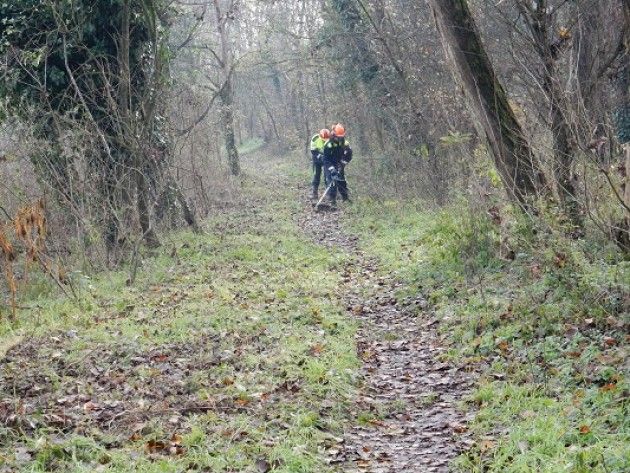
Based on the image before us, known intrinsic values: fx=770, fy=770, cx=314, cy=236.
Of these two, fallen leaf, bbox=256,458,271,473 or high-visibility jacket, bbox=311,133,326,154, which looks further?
high-visibility jacket, bbox=311,133,326,154

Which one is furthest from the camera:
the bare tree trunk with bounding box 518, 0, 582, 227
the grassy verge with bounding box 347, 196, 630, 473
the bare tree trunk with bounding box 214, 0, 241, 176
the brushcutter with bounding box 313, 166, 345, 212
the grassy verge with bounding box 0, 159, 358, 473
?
the bare tree trunk with bounding box 214, 0, 241, 176

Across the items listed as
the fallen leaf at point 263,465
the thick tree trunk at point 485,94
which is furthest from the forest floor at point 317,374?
the thick tree trunk at point 485,94

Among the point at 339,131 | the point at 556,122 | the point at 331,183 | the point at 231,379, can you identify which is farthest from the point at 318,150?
the point at 231,379

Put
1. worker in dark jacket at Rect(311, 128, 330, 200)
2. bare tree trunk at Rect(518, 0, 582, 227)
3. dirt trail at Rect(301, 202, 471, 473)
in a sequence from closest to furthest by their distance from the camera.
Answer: dirt trail at Rect(301, 202, 471, 473) < bare tree trunk at Rect(518, 0, 582, 227) < worker in dark jacket at Rect(311, 128, 330, 200)

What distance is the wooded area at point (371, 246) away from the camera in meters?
6.43

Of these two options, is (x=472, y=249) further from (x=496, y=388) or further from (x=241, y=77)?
(x=241, y=77)

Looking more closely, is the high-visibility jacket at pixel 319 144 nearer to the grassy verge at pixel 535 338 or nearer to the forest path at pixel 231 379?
the forest path at pixel 231 379

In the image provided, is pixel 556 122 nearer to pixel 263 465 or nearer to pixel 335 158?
pixel 263 465

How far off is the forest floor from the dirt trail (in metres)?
0.02

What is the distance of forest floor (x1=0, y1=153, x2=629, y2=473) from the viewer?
5.88 meters

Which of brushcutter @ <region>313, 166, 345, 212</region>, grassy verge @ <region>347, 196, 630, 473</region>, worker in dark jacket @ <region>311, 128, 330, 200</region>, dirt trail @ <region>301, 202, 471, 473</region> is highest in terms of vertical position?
worker in dark jacket @ <region>311, 128, 330, 200</region>

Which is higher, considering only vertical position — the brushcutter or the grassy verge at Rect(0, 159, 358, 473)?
the brushcutter

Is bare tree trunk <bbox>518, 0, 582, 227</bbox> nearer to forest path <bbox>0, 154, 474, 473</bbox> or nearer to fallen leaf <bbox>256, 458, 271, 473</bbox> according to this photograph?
forest path <bbox>0, 154, 474, 473</bbox>

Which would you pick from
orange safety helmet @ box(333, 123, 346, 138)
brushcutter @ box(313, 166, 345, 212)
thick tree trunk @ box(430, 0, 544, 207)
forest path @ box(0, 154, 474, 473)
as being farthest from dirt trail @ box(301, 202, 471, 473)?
orange safety helmet @ box(333, 123, 346, 138)
